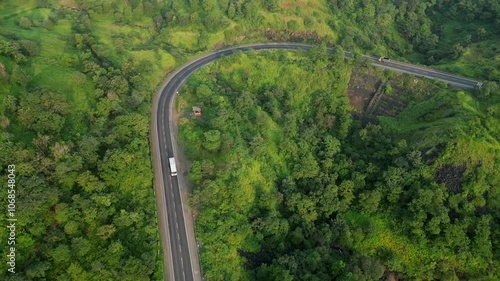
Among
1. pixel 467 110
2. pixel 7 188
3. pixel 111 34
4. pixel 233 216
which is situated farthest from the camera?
pixel 111 34

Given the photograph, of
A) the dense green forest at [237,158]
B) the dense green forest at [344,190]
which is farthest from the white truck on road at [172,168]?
the dense green forest at [237,158]

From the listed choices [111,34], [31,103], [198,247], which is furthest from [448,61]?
[31,103]

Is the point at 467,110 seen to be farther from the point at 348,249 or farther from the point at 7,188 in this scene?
the point at 7,188

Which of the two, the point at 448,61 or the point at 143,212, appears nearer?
the point at 143,212

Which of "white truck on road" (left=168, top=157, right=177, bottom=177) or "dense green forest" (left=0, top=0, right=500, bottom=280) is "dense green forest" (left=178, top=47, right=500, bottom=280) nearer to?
"dense green forest" (left=0, top=0, right=500, bottom=280)

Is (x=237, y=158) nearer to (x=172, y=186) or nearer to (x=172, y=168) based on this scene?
(x=172, y=168)

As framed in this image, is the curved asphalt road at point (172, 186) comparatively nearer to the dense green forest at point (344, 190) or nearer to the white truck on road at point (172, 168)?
the white truck on road at point (172, 168)

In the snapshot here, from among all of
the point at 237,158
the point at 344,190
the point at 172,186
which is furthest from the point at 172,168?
the point at 344,190
